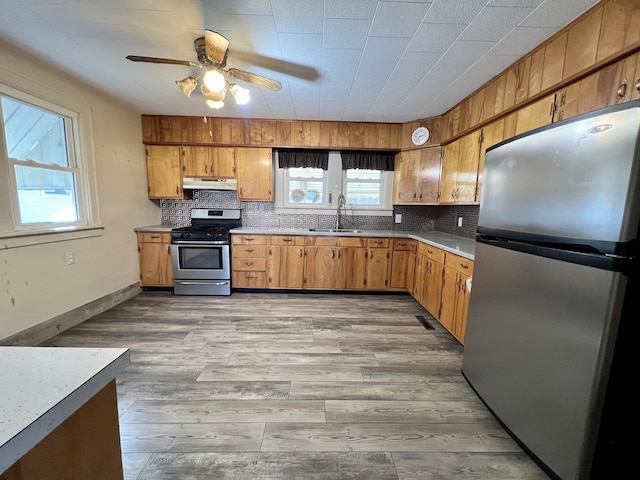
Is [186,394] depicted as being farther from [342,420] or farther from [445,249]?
[445,249]

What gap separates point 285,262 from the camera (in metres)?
3.84

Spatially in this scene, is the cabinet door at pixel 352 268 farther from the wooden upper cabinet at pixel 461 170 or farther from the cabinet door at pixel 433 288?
the wooden upper cabinet at pixel 461 170

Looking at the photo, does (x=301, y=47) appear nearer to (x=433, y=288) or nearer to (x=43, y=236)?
(x=433, y=288)

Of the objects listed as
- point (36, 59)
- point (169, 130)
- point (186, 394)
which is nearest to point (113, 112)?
point (169, 130)

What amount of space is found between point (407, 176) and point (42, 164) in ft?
13.4

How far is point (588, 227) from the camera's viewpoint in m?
1.10

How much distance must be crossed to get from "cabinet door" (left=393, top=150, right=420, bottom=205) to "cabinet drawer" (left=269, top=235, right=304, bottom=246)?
1.58m

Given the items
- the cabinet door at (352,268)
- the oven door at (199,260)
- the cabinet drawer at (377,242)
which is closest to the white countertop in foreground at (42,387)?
the oven door at (199,260)

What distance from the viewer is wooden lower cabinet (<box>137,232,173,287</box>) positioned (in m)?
3.76

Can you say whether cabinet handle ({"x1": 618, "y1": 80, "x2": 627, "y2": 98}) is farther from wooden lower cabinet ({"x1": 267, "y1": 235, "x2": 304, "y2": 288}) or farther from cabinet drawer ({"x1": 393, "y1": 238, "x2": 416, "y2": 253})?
wooden lower cabinet ({"x1": 267, "y1": 235, "x2": 304, "y2": 288})

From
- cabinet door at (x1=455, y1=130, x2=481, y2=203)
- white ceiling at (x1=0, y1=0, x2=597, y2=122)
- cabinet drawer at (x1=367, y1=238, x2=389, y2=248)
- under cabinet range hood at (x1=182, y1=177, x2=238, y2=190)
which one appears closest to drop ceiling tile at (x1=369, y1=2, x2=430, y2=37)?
white ceiling at (x1=0, y1=0, x2=597, y2=122)

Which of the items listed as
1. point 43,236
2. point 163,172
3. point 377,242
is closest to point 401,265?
point 377,242

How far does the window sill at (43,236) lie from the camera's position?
2166 mm

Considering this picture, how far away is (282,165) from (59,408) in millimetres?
3909
